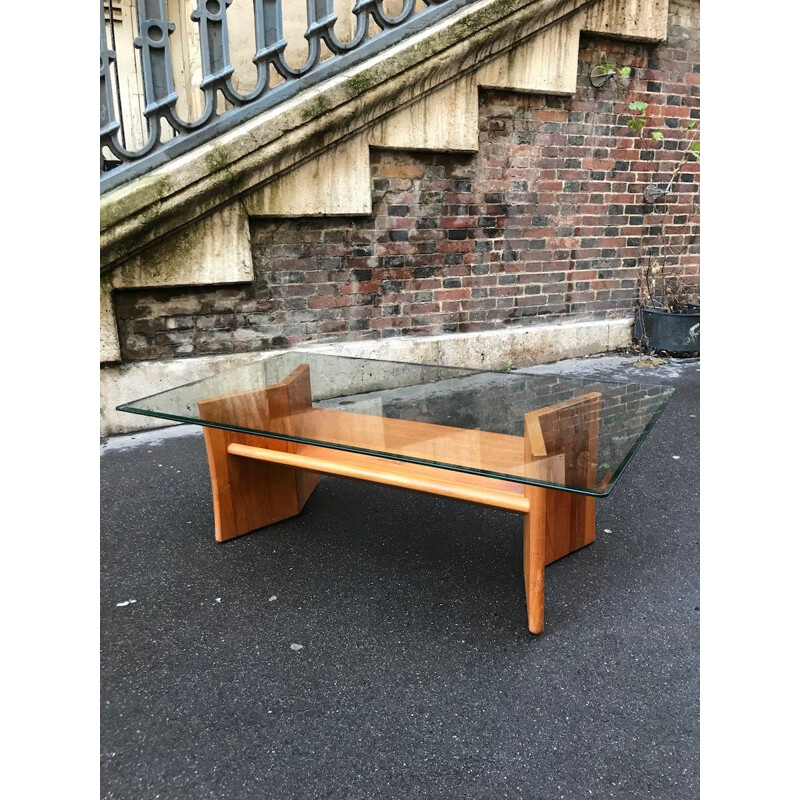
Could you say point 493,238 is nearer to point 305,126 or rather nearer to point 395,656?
point 305,126

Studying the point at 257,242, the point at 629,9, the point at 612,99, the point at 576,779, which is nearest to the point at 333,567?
the point at 576,779

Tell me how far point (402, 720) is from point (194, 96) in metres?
5.66

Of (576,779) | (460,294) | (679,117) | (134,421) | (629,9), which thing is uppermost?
A: (629,9)

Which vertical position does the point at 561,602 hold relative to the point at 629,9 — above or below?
below

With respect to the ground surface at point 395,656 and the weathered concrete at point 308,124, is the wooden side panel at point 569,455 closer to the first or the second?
the ground surface at point 395,656

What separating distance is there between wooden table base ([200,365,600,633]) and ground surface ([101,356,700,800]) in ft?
0.36

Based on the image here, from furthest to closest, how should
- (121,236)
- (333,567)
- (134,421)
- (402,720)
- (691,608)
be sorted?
(134,421) → (121,236) → (333,567) → (691,608) → (402,720)

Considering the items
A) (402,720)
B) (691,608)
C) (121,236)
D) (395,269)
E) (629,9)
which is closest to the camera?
(402,720)

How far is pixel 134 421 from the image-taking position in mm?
4203

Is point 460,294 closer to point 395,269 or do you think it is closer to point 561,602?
point 395,269

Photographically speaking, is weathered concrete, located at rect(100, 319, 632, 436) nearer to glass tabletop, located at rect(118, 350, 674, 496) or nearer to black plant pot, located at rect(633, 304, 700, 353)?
black plant pot, located at rect(633, 304, 700, 353)

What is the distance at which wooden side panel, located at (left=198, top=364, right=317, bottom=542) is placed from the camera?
8.67 feet

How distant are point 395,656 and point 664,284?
5010 millimetres

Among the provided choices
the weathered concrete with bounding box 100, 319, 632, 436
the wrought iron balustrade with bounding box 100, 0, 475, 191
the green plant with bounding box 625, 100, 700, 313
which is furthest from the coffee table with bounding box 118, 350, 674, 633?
the green plant with bounding box 625, 100, 700, 313
